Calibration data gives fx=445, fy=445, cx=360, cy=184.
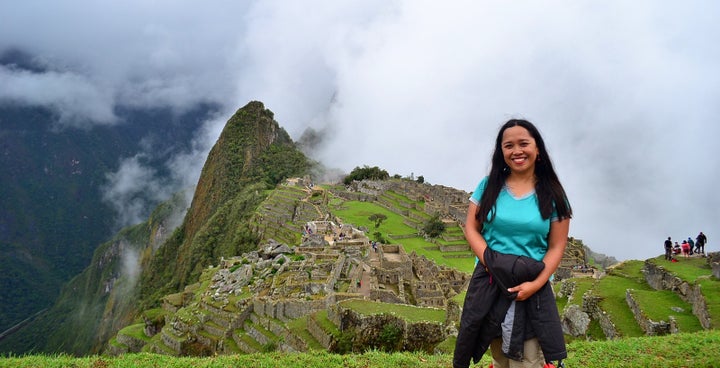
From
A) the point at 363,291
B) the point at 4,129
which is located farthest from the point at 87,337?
the point at 4,129

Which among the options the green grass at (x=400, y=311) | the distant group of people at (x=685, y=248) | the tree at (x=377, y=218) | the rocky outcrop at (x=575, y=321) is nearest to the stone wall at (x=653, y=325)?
the rocky outcrop at (x=575, y=321)

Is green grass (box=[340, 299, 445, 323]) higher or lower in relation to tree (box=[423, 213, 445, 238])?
lower

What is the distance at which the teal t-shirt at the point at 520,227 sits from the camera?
3.25 m

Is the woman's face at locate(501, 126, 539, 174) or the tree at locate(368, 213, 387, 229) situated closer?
the woman's face at locate(501, 126, 539, 174)

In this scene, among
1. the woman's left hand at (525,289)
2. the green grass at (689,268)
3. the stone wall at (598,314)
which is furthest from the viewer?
the green grass at (689,268)

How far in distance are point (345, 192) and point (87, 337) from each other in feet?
161

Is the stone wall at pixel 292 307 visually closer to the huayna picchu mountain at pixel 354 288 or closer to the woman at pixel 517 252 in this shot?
the huayna picchu mountain at pixel 354 288

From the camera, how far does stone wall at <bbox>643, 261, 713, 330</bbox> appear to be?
346 inches

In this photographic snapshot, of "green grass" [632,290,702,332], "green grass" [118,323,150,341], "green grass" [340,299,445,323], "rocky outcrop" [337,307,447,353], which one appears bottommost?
"green grass" [118,323,150,341]

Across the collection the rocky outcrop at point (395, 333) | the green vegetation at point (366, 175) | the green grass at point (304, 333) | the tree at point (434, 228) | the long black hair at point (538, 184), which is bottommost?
the green grass at point (304, 333)

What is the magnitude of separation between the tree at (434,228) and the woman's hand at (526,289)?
44162 mm

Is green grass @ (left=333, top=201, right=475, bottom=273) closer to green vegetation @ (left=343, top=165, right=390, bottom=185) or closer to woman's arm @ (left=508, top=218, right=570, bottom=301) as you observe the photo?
green vegetation @ (left=343, top=165, right=390, bottom=185)

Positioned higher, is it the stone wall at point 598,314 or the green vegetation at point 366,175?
the green vegetation at point 366,175

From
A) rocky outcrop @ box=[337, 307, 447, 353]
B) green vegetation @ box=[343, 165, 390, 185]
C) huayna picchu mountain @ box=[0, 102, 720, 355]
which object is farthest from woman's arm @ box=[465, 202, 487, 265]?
green vegetation @ box=[343, 165, 390, 185]
